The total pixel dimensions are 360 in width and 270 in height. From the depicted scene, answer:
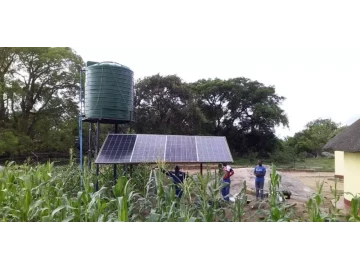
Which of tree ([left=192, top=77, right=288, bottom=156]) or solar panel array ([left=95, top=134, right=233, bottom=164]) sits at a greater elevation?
tree ([left=192, top=77, right=288, bottom=156])

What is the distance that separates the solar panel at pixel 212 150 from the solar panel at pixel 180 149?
11 cm

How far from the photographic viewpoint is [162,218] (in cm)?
284

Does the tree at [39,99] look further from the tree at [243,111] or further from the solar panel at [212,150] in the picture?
the tree at [243,111]

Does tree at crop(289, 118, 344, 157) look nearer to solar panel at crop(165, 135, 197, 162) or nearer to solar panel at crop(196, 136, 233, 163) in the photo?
solar panel at crop(196, 136, 233, 163)

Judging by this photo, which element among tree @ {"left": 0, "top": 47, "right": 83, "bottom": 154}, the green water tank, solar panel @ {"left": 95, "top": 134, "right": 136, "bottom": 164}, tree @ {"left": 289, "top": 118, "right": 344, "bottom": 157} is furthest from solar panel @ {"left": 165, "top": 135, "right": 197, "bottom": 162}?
tree @ {"left": 289, "top": 118, "right": 344, "bottom": 157}

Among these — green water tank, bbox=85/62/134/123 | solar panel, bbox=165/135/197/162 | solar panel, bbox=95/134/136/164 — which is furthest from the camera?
green water tank, bbox=85/62/134/123

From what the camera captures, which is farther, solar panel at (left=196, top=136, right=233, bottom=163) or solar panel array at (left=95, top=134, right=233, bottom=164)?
solar panel at (left=196, top=136, right=233, bottom=163)

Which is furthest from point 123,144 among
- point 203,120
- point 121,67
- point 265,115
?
point 265,115

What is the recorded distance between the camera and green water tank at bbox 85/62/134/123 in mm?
5387

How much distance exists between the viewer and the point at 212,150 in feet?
15.6

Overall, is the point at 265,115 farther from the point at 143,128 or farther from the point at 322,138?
the point at 143,128

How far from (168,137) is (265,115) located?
10.6 meters

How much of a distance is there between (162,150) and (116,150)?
2.50 feet

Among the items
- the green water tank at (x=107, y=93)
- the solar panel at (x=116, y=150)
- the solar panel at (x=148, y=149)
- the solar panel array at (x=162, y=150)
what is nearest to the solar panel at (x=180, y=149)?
the solar panel array at (x=162, y=150)
